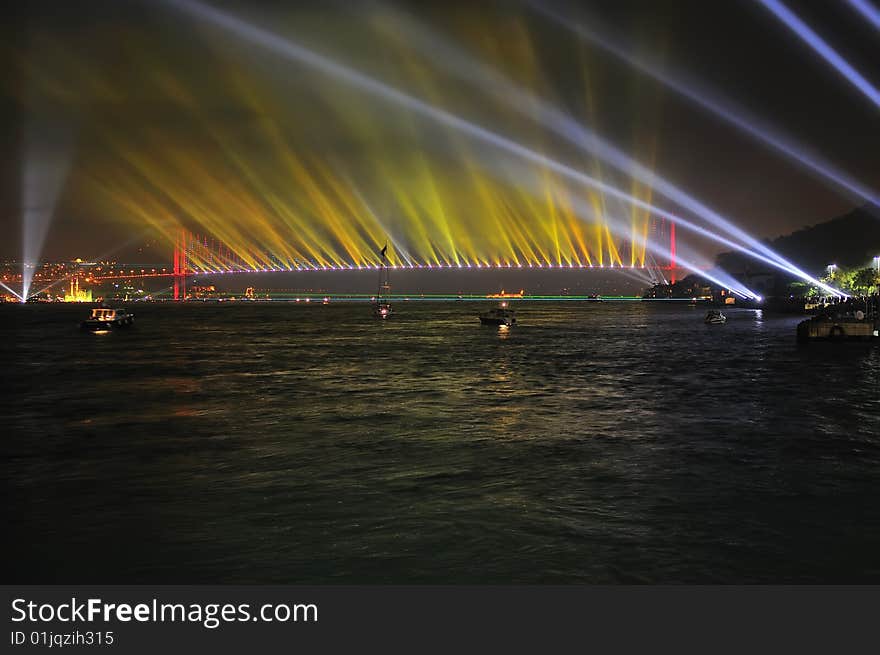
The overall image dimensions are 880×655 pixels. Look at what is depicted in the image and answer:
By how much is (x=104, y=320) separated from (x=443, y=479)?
56.7m

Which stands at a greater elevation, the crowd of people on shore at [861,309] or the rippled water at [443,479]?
the crowd of people on shore at [861,309]

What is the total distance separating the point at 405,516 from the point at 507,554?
1802 millimetres

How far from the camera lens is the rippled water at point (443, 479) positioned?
744 centimetres

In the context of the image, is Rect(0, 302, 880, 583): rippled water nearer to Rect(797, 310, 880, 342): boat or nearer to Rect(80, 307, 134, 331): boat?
Rect(797, 310, 880, 342): boat

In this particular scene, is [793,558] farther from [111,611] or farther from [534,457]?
[111,611]

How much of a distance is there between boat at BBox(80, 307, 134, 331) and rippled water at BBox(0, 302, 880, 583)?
119ft

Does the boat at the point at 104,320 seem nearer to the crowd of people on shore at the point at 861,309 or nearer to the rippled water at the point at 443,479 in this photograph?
the rippled water at the point at 443,479

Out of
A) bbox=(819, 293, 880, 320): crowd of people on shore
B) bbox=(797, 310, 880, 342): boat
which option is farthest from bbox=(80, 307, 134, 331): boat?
bbox=(819, 293, 880, 320): crowd of people on shore

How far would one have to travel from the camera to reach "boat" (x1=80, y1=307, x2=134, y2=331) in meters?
59.1

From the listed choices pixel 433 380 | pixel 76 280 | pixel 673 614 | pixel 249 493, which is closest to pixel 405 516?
pixel 249 493

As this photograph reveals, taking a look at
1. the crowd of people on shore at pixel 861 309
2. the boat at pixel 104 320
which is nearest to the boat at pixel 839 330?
the crowd of people on shore at pixel 861 309

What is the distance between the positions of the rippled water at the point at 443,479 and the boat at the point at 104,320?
119 ft

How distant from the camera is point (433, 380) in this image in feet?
82.4

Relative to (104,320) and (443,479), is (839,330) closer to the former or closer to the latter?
(443,479)
